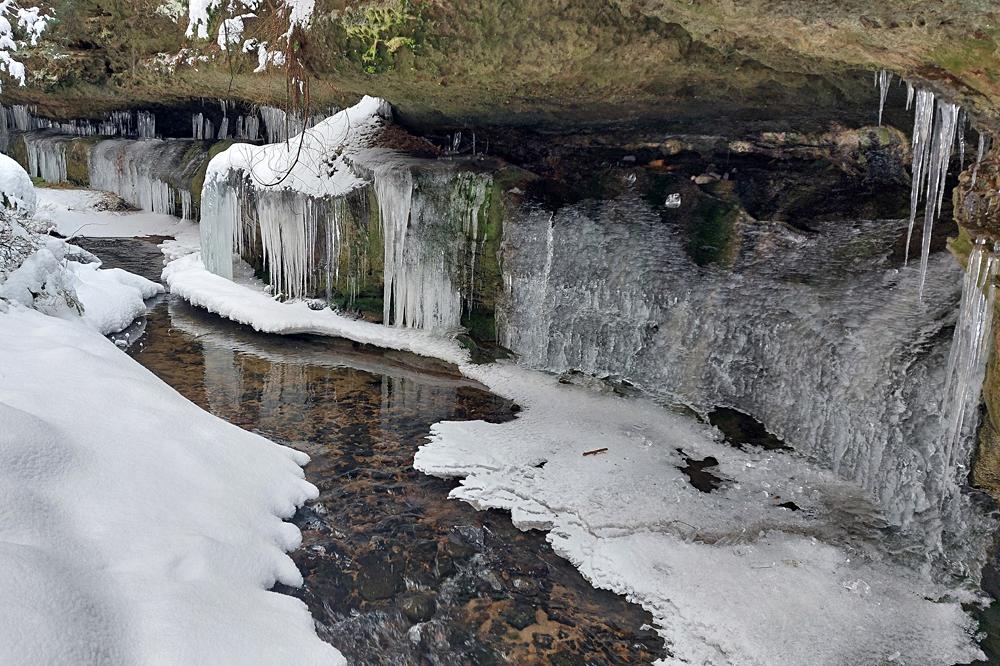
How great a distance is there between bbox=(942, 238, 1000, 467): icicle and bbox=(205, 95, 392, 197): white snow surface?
280 inches

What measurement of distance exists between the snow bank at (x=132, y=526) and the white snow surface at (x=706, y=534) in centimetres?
170

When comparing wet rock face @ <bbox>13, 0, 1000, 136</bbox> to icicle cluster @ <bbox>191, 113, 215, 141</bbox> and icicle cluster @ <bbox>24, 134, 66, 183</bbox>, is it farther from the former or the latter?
icicle cluster @ <bbox>24, 134, 66, 183</bbox>

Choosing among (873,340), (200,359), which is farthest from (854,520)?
(200,359)

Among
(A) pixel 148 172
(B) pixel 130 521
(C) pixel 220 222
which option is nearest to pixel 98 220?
(A) pixel 148 172

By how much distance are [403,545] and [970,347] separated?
3.77m

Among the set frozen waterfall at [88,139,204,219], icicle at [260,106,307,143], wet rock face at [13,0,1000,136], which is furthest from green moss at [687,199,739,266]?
frozen waterfall at [88,139,204,219]

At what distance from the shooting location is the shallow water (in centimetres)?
410

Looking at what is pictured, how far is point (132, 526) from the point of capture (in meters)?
3.70

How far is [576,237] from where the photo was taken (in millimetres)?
8023

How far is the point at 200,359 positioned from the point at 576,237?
15.0ft

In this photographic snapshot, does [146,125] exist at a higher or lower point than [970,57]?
lower

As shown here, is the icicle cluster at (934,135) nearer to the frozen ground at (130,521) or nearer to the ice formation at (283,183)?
the frozen ground at (130,521)

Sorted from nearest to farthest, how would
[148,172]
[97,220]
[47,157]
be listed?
[97,220]
[148,172]
[47,157]

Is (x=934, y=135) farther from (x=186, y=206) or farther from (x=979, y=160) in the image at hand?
(x=186, y=206)
